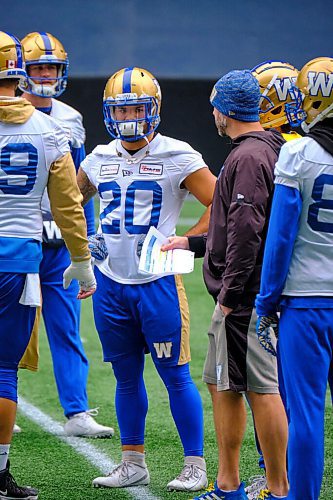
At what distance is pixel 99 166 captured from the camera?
4.91 metres

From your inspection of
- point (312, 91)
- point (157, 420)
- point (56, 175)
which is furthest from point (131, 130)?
point (157, 420)

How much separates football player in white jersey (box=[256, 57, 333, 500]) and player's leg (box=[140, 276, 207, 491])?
1.08 meters

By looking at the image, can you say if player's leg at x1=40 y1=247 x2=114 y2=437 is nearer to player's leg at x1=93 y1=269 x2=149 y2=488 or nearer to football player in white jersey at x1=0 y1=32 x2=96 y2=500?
player's leg at x1=93 y1=269 x2=149 y2=488

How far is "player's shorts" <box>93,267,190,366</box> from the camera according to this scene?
475cm

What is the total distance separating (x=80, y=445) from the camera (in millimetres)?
5668

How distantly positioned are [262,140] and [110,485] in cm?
Answer: 189

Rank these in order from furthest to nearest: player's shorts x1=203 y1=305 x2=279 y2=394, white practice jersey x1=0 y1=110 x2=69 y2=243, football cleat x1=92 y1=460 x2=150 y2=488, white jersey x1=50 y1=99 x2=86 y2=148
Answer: white jersey x1=50 y1=99 x2=86 y2=148 < football cleat x1=92 y1=460 x2=150 y2=488 < white practice jersey x1=0 y1=110 x2=69 y2=243 < player's shorts x1=203 y1=305 x2=279 y2=394

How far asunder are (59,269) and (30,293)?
64.2 inches

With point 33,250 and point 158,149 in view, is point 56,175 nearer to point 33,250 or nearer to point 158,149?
point 33,250

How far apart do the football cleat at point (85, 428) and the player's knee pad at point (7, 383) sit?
1459 mm

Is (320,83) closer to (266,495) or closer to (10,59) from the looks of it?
(10,59)

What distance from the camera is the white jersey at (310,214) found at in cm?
361

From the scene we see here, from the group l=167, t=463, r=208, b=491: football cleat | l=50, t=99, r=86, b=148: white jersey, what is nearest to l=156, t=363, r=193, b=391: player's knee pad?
l=167, t=463, r=208, b=491: football cleat

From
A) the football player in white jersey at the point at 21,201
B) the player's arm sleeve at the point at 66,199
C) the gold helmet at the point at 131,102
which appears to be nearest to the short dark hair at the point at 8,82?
the football player in white jersey at the point at 21,201
